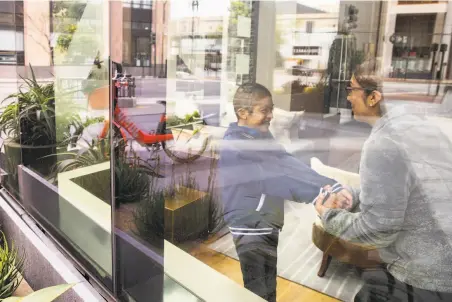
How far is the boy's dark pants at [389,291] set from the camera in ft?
3.85

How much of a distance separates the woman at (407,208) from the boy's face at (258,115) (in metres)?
0.62

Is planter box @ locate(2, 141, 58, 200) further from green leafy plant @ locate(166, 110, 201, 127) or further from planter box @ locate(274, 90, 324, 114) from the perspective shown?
planter box @ locate(274, 90, 324, 114)

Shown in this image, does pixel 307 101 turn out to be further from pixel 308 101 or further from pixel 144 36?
pixel 144 36

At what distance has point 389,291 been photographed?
1.28m

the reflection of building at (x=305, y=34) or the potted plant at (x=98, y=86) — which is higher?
the reflection of building at (x=305, y=34)

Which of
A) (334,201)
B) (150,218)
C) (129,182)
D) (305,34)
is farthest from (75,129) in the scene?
(305,34)

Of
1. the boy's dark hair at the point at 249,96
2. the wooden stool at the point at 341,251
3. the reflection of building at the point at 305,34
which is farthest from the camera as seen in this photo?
the reflection of building at the point at 305,34

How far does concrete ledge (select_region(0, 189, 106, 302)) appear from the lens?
6.08ft

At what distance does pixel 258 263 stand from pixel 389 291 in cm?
58

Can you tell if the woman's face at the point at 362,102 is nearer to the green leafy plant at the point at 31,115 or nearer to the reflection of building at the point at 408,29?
the green leafy plant at the point at 31,115

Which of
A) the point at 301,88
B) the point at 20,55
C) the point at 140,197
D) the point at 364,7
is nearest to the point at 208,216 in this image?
the point at 140,197

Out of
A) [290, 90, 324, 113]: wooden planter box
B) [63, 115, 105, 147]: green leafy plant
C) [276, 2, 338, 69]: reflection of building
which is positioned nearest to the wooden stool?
[63, 115, 105, 147]: green leafy plant

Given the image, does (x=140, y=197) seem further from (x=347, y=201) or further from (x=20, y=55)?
(x=20, y=55)

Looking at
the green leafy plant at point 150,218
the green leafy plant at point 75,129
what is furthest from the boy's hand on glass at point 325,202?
the green leafy plant at point 75,129
